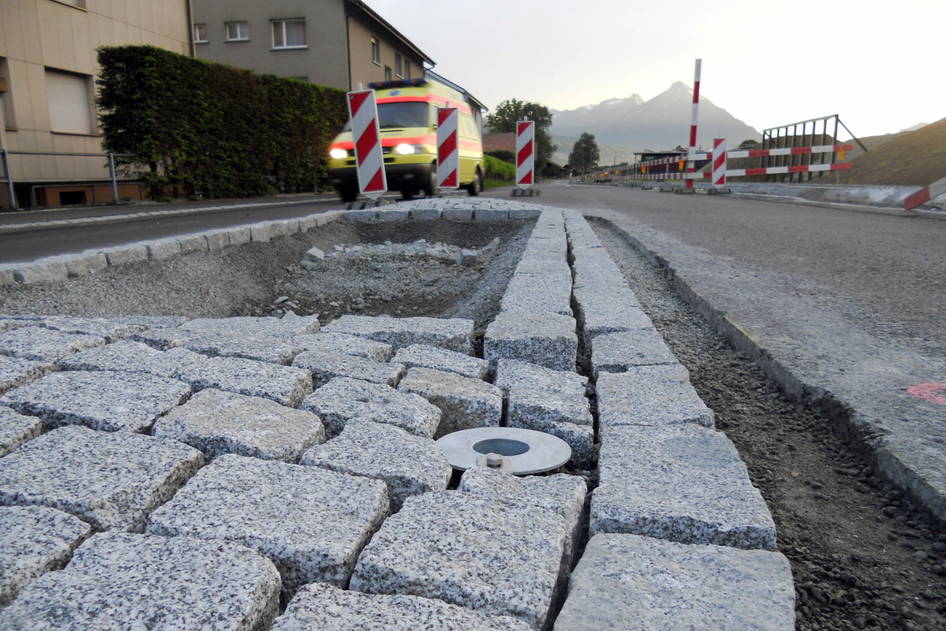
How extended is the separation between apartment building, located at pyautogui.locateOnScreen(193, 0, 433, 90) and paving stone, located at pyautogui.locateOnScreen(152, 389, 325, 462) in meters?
23.8

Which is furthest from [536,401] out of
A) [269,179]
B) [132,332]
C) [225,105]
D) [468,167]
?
[269,179]

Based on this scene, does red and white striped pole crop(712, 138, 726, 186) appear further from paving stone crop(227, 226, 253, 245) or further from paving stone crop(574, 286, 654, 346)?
paving stone crop(574, 286, 654, 346)

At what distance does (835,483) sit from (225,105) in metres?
14.7

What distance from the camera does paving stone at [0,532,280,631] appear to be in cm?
99

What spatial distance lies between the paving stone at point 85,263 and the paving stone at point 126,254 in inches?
1.9

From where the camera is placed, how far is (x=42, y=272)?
3.45 metres

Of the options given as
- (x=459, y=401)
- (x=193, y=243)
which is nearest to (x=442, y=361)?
(x=459, y=401)

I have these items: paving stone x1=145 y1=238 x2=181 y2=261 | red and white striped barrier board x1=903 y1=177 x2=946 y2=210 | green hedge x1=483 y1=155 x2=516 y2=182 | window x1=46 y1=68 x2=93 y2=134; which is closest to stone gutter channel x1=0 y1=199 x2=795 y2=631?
paving stone x1=145 y1=238 x2=181 y2=261

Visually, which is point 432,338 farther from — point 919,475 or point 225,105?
point 225,105

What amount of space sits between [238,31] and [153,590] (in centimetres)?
2767

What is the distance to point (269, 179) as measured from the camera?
52.9ft

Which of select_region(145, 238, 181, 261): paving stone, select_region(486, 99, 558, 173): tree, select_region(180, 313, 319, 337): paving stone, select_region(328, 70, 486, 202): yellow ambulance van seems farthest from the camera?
select_region(486, 99, 558, 173): tree

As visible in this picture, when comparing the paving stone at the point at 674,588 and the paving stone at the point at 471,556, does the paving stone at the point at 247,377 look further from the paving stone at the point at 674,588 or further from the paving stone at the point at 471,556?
the paving stone at the point at 674,588

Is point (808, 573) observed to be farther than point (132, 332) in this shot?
No
